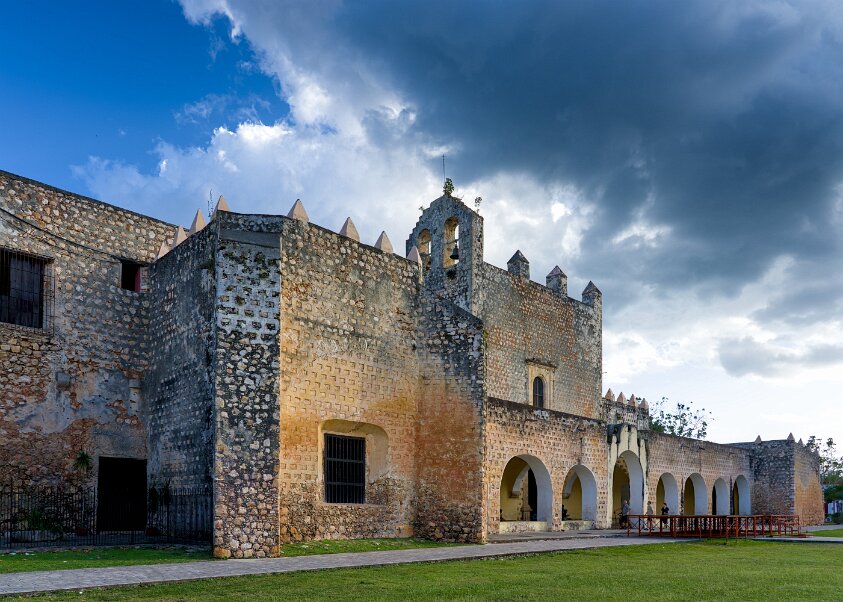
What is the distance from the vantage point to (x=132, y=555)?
12648 millimetres

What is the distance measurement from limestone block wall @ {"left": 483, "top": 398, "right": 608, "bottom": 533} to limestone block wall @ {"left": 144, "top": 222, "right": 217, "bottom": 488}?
6694 millimetres

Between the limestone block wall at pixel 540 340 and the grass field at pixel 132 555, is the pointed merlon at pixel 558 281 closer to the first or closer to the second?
the limestone block wall at pixel 540 340

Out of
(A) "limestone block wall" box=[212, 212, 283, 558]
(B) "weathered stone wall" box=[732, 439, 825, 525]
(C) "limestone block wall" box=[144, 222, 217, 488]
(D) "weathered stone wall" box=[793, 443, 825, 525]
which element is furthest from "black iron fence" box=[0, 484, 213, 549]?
(D) "weathered stone wall" box=[793, 443, 825, 525]

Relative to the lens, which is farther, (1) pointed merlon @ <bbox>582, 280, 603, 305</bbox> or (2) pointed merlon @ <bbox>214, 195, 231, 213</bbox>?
(1) pointed merlon @ <bbox>582, 280, 603, 305</bbox>

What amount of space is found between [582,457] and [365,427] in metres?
8.72

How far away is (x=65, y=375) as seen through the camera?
1617cm

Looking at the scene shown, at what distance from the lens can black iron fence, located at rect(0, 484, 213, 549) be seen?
1462 centimetres

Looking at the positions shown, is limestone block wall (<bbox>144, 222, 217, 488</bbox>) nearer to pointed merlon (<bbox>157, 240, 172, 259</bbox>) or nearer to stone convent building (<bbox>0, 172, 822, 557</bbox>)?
stone convent building (<bbox>0, 172, 822, 557</bbox>)

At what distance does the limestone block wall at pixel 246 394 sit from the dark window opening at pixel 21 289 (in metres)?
4.59

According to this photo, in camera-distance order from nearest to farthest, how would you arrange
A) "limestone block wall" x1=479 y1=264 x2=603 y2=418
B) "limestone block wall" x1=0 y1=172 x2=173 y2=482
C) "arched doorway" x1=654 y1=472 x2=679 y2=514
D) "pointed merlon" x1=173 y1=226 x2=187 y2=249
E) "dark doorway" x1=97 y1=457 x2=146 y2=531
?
"limestone block wall" x1=0 y1=172 x2=173 y2=482 → "dark doorway" x1=97 y1=457 x2=146 y2=531 → "pointed merlon" x1=173 y1=226 x2=187 y2=249 → "limestone block wall" x1=479 y1=264 x2=603 y2=418 → "arched doorway" x1=654 y1=472 x2=679 y2=514

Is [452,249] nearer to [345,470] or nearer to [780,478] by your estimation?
[345,470]

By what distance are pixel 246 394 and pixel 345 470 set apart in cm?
383

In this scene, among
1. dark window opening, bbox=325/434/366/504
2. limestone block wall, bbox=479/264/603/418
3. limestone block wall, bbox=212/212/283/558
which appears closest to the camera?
limestone block wall, bbox=212/212/283/558

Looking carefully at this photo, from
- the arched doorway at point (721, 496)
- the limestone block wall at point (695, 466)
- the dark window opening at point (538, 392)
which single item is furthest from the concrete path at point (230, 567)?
the arched doorway at point (721, 496)
